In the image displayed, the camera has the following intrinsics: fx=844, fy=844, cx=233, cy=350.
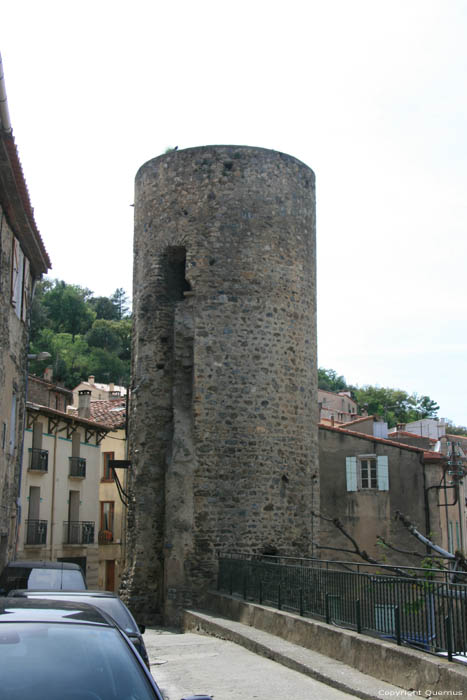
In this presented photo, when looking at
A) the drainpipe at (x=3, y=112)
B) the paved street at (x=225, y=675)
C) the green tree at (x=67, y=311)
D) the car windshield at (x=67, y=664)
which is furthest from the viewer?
the green tree at (x=67, y=311)

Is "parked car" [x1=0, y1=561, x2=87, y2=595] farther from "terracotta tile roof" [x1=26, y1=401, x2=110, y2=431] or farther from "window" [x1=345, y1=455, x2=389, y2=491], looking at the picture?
"terracotta tile roof" [x1=26, y1=401, x2=110, y2=431]

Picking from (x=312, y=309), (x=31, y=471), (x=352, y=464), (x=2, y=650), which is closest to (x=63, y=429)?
(x=31, y=471)

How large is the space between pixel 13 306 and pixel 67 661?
12.8m

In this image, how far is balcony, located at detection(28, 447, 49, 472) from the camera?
28156mm

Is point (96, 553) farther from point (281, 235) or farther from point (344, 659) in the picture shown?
point (344, 659)

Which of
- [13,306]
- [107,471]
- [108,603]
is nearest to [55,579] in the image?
[108,603]

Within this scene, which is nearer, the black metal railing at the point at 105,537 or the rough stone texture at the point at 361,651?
the rough stone texture at the point at 361,651

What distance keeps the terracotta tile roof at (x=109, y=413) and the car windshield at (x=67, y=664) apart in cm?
3023

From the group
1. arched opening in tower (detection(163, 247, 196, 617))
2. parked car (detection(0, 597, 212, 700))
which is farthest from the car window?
parked car (detection(0, 597, 212, 700))

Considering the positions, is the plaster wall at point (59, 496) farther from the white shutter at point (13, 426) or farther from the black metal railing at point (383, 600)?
the black metal railing at point (383, 600)

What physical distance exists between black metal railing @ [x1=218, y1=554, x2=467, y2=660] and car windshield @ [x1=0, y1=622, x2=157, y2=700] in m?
4.38

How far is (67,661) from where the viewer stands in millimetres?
4223

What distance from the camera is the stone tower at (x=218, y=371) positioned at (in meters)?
17.9

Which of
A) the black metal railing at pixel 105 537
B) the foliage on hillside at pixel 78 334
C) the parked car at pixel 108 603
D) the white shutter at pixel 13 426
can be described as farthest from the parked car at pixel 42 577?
the foliage on hillside at pixel 78 334
